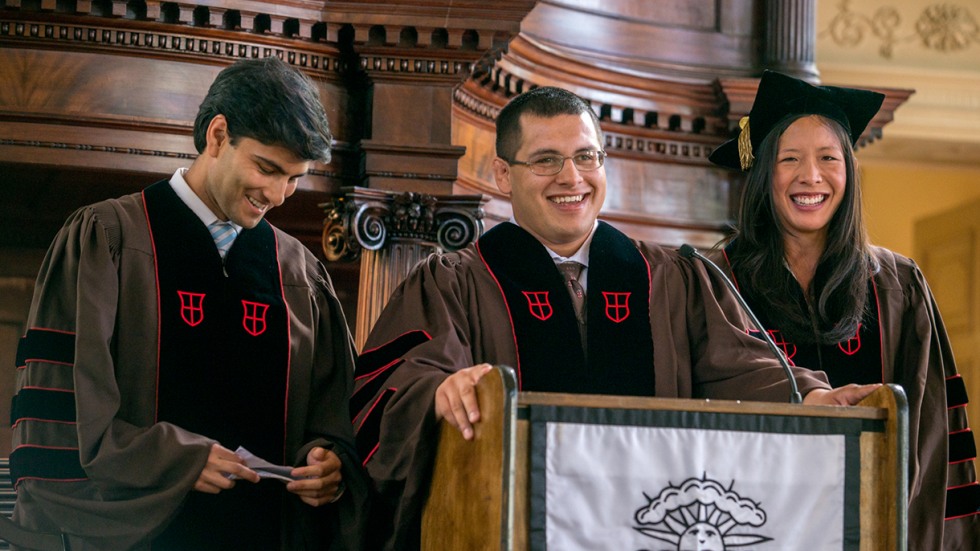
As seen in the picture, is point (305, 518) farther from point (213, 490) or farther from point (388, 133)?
point (388, 133)

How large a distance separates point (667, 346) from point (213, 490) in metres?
1.07

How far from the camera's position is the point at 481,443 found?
7.52 feet

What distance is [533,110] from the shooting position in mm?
3053

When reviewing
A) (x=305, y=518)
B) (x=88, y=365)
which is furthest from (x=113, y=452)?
(x=305, y=518)

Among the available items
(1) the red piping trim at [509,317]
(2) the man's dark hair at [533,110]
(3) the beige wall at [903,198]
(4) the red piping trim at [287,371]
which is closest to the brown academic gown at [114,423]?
(4) the red piping trim at [287,371]

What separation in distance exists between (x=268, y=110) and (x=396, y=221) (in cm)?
133

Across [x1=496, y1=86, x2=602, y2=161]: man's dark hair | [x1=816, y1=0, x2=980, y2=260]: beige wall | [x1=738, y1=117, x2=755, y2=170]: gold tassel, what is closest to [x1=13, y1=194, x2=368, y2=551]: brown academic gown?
[x1=496, y1=86, x2=602, y2=161]: man's dark hair

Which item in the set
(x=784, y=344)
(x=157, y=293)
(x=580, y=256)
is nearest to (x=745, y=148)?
(x=784, y=344)

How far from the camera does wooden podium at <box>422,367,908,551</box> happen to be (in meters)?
2.20

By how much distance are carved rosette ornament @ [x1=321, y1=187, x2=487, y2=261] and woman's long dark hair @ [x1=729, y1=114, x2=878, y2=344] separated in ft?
3.61

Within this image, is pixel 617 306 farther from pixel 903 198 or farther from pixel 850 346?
pixel 903 198

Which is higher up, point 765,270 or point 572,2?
point 572,2

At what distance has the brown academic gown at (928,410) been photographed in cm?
324

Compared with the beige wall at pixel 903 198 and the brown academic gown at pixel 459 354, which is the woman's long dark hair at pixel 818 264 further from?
the beige wall at pixel 903 198
